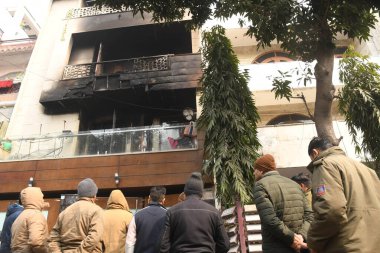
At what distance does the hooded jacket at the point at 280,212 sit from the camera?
10.2 ft

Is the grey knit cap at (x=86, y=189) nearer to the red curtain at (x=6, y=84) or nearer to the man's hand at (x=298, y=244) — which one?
the man's hand at (x=298, y=244)

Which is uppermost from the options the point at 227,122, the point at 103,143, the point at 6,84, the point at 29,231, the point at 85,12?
the point at 85,12

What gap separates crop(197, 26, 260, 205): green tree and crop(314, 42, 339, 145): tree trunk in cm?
271

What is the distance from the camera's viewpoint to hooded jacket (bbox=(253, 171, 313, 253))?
312cm

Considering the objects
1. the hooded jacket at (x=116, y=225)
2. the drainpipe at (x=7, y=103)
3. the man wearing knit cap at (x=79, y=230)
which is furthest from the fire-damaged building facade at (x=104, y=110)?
the man wearing knit cap at (x=79, y=230)

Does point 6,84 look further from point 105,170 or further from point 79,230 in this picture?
point 79,230

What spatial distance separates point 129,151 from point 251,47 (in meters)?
7.75

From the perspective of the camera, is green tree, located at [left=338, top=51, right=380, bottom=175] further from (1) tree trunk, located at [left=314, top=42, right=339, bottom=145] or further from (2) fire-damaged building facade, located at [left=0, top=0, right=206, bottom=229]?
(2) fire-damaged building facade, located at [left=0, top=0, right=206, bottom=229]

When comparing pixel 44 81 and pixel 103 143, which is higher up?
pixel 44 81

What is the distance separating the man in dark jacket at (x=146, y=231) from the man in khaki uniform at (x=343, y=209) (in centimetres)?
189

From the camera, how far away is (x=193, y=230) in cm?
306

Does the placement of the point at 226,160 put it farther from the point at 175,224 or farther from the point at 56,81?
the point at 56,81

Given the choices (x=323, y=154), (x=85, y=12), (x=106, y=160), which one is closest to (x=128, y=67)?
(x=85, y=12)

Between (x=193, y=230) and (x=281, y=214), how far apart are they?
915 mm
